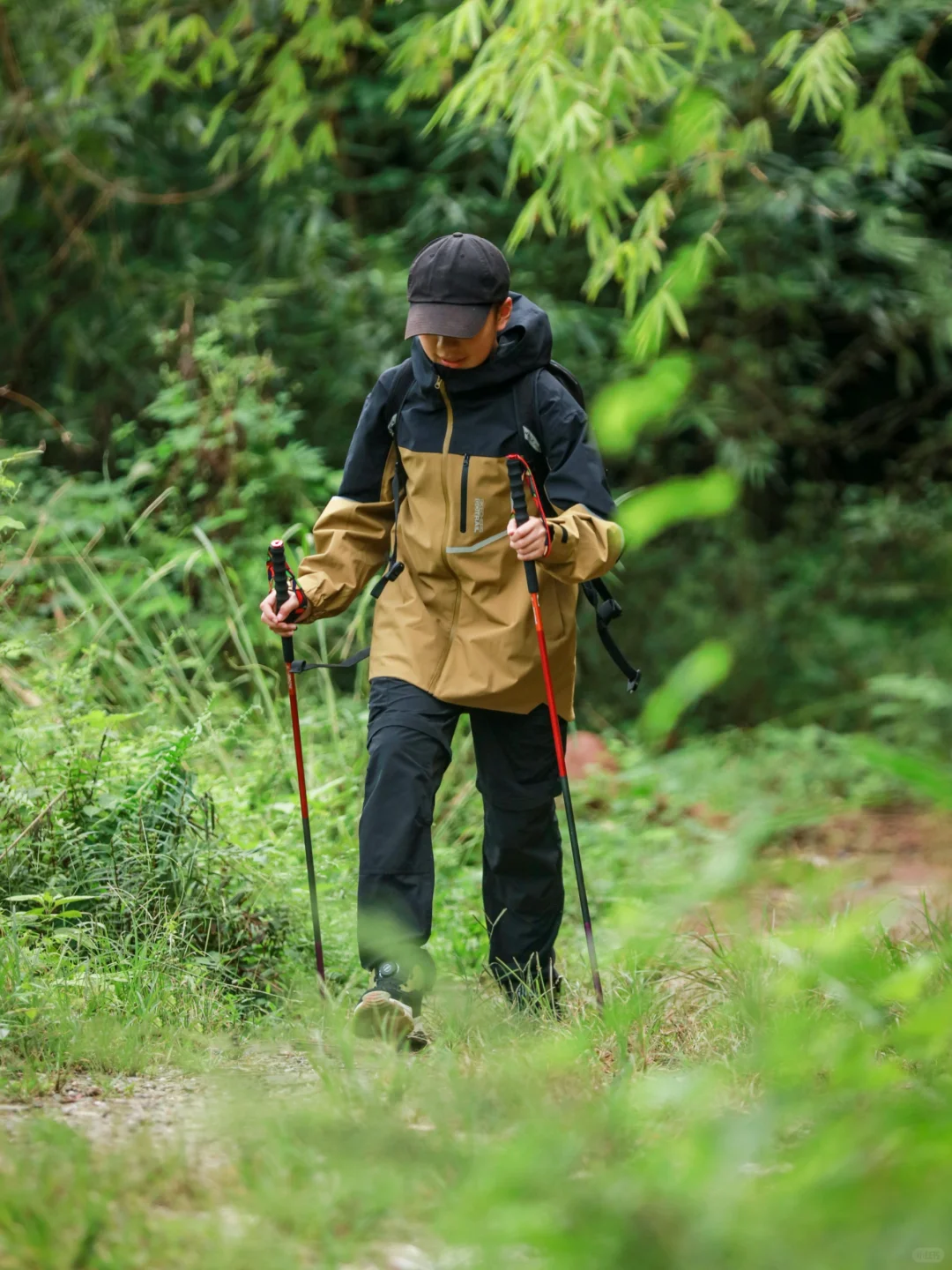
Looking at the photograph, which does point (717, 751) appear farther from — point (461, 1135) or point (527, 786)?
point (461, 1135)

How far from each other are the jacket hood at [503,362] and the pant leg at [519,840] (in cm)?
84

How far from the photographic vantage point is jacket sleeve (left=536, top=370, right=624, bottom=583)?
3.65 meters

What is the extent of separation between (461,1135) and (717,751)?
22.4 feet

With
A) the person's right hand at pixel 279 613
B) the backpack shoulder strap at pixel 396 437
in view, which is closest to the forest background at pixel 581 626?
the person's right hand at pixel 279 613

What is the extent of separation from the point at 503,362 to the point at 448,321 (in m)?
0.22

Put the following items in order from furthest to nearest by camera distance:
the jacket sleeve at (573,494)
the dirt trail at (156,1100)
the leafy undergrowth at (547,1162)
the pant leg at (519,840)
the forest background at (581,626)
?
the pant leg at (519,840) < the jacket sleeve at (573,494) < the dirt trail at (156,1100) < the forest background at (581,626) < the leafy undergrowth at (547,1162)

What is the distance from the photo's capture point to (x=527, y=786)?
→ 4.02 meters

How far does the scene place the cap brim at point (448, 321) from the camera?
3.69 meters

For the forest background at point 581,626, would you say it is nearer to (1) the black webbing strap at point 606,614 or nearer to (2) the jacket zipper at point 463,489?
(1) the black webbing strap at point 606,614

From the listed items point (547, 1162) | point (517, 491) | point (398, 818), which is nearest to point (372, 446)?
point (517, 491)

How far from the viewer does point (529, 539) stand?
11.6ft

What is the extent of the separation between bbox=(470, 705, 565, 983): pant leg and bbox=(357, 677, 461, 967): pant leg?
0.60 ft

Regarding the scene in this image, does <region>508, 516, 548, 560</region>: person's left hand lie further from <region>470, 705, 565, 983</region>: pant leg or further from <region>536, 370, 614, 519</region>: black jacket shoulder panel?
<region>470, 705, 565, 983</region>: pant leg

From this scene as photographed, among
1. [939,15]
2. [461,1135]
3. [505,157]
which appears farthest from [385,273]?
[461,1135]
